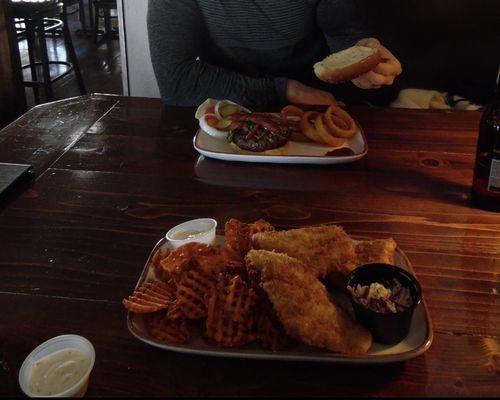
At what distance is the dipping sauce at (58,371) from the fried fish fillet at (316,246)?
36 cm

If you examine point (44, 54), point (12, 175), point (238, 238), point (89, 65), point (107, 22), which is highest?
point (238, 238)

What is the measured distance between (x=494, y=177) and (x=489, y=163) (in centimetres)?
3

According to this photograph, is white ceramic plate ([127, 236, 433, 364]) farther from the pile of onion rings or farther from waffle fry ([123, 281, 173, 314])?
the pile of onion rings

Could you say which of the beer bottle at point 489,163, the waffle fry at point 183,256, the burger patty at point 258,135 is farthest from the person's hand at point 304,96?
the waffle fry at point 183,256

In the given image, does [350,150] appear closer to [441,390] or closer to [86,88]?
[441,390]

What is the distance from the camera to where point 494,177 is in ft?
4.00

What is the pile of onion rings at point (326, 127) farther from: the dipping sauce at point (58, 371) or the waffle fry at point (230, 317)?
the dipping sauce at point (58, 371)

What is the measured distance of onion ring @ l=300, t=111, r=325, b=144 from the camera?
156 cm

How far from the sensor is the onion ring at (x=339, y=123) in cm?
157

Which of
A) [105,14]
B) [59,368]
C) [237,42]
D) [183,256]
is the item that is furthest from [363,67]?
[105,14]

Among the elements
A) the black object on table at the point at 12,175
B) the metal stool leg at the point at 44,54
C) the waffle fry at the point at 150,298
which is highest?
the waffle fry at the point at 150,298

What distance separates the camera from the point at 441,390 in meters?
0.79

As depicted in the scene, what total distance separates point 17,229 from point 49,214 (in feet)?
0.27

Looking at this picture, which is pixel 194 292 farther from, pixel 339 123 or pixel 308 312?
pixel 339 123
